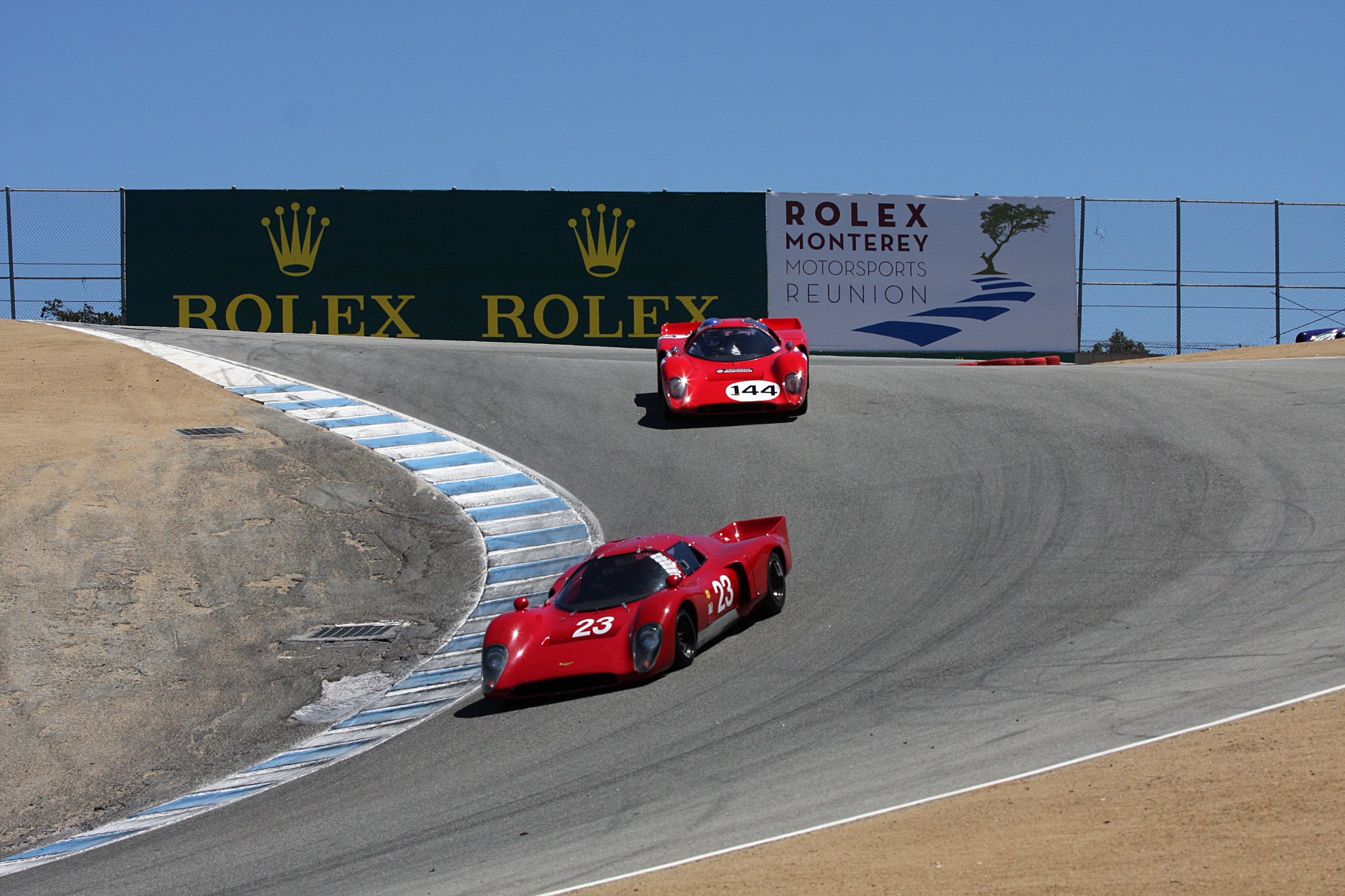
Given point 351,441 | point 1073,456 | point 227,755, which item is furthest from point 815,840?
point 351,441

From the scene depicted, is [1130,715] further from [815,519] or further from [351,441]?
[351,441]

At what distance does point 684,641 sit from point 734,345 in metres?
8.06

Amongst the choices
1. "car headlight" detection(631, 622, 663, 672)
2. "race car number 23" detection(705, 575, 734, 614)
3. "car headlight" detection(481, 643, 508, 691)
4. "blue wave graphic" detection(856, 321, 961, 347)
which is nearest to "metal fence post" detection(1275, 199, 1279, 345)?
"blue wave graphic" detection(856, 321, 961, 347)

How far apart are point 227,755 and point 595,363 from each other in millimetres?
12691

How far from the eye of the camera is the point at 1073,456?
1397cm

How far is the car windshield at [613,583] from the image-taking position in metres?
10.0

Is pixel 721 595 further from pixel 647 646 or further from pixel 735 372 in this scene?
pixel 735 372

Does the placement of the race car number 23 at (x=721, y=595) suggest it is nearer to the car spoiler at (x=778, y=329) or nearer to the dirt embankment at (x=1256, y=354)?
the car spoiler at (x=778, y=329)

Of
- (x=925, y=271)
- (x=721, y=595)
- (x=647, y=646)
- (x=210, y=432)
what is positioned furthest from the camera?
(x=925, y=271)

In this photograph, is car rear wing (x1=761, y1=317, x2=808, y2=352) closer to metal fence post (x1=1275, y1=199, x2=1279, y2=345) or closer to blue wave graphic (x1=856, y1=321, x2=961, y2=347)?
blue wave graphic (x1=856, y1=321, x2=961, y2=347)

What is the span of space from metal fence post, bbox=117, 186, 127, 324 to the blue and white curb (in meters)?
5.05

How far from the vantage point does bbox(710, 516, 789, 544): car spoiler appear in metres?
11.6

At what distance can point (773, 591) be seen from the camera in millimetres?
10922

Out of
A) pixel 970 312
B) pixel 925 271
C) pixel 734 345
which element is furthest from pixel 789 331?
pixel 970 312
